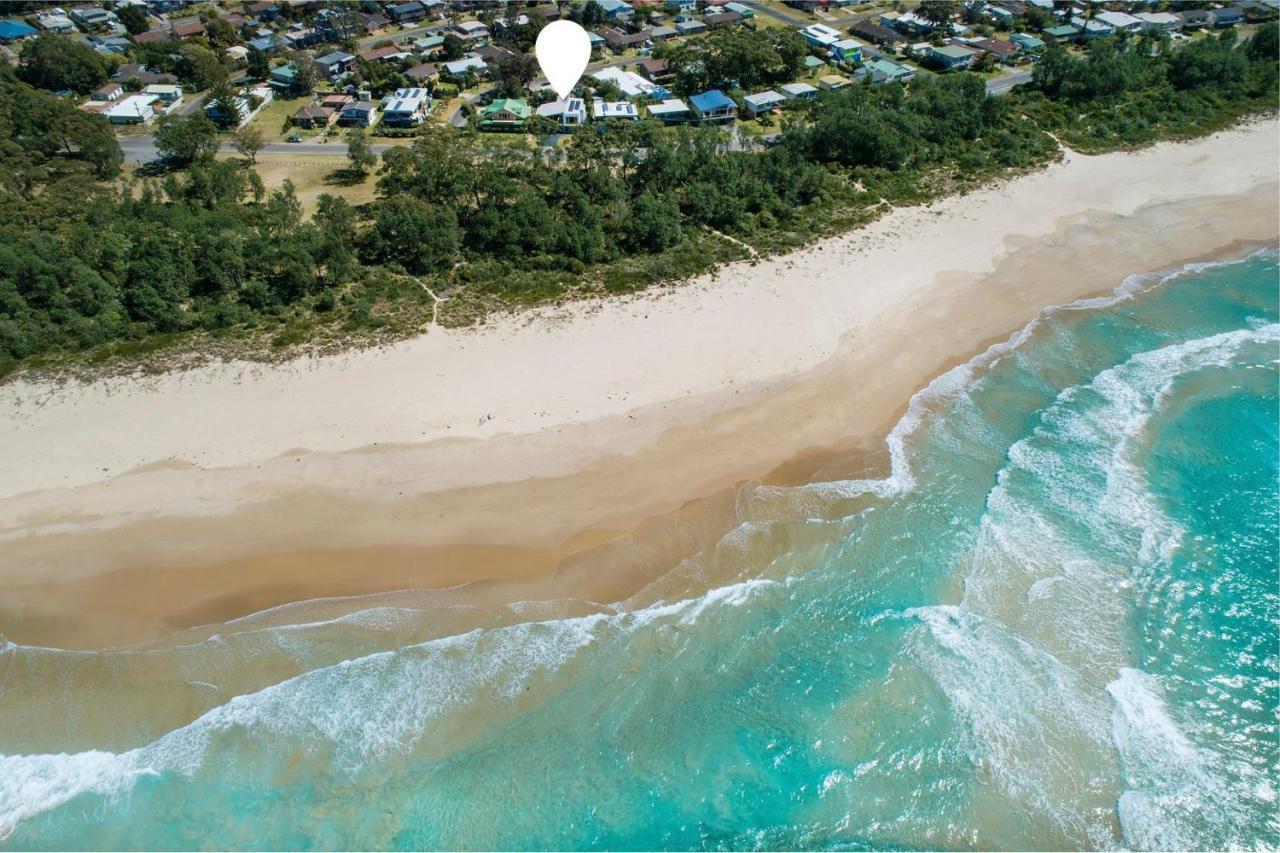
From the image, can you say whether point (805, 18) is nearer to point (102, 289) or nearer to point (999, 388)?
point (999, 388)

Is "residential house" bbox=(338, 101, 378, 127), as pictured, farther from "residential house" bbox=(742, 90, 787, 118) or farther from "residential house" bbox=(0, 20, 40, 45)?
"residential house" bbox=(0, 20, 40, 45)

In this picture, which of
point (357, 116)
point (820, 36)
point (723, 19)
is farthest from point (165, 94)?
point (820, 36)

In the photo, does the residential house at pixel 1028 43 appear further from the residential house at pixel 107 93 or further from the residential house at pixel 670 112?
the residential house at pixel 107 93

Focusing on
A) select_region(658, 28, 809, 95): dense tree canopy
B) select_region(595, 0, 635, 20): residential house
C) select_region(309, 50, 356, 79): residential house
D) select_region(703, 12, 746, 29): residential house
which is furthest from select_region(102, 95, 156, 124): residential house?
select_region(703, 12, 746, 29): residential house

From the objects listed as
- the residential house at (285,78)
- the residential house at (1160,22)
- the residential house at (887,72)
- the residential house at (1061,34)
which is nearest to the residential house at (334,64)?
the residential house at (285,78)

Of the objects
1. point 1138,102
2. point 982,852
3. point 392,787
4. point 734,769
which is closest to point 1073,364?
point 982,852
